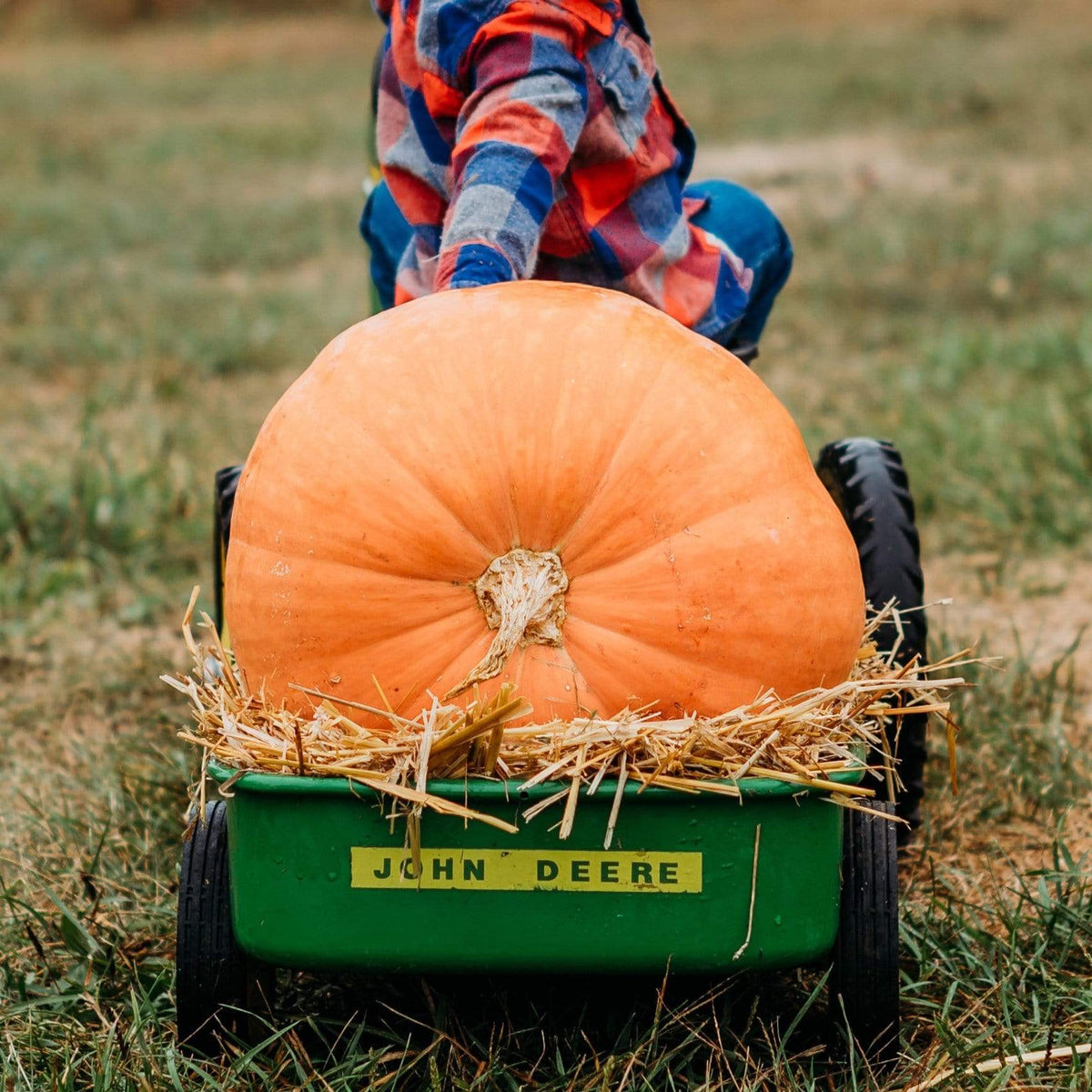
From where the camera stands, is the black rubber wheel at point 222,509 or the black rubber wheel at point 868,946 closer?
the black rubber wheel at point 868,946

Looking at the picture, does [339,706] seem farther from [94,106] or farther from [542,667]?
[94,106]

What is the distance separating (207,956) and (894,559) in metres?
1.29

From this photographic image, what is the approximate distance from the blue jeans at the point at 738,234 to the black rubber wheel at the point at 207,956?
1460mm

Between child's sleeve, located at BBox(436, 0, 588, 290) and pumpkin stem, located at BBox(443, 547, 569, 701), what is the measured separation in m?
0.46

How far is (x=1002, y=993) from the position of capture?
2.07 metres

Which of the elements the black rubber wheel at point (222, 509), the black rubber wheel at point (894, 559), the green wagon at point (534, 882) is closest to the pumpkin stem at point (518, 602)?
the green wagon at point (534, 882)

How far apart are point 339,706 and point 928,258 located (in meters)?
6.77

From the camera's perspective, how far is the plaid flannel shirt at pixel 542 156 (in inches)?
86.1

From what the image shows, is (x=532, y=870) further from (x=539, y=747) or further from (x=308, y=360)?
(x=308, y=360)

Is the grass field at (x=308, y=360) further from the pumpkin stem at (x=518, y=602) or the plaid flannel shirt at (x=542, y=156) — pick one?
the plaid flannel shirt at (x=542, y=156)

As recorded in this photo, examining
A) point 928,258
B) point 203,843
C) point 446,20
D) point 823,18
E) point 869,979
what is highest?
point 823,18

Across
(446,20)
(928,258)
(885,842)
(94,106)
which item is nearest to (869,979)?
(885,842)

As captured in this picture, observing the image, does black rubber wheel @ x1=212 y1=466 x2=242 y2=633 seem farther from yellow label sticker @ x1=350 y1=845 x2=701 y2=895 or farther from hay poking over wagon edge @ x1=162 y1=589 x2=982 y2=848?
yellow label sticker @ x1=350 y1=845 x2=701 y2=895

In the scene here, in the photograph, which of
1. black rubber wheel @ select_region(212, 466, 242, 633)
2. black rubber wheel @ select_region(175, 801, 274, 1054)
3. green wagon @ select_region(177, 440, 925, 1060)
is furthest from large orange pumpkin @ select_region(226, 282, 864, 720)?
black rubber wheel @ select_region(212, 466, 242, 633)
